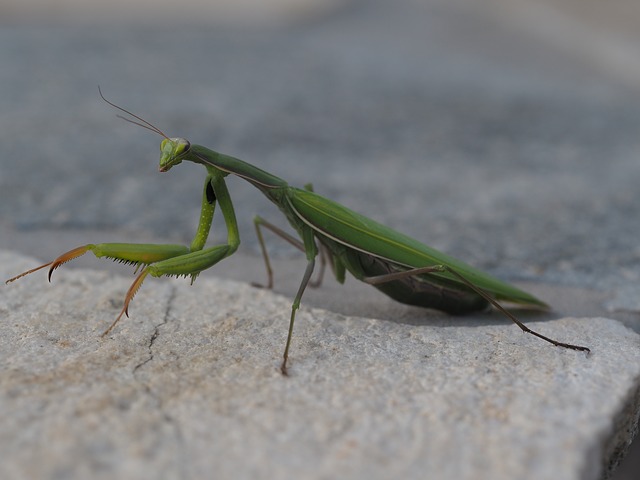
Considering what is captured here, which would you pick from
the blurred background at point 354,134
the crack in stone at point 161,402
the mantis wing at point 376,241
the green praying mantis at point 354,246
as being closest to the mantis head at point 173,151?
the green praying mantis at point 354,246

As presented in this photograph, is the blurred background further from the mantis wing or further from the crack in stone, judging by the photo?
the crack in stone

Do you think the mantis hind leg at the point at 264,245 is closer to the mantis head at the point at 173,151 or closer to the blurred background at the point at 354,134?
the blurred background at the point at 354,134

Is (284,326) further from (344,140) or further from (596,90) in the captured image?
(596,90)

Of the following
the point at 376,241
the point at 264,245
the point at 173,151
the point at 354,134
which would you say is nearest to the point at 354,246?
the point at 376,241

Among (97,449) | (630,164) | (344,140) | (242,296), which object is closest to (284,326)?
(242,296)

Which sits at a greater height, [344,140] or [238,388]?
[344,140]

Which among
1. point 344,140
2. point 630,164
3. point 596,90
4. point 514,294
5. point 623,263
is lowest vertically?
point 514,294
